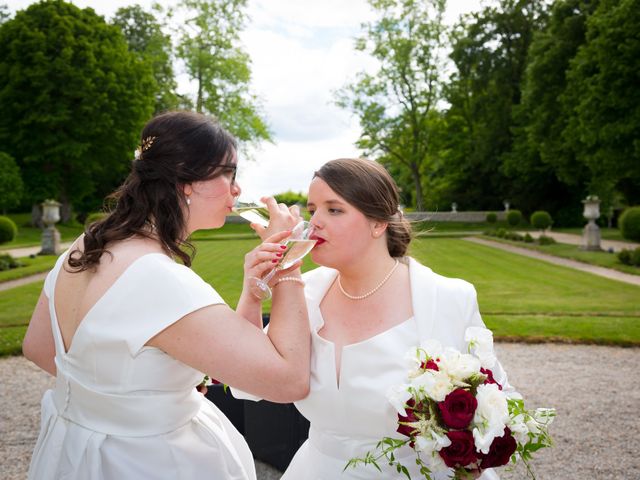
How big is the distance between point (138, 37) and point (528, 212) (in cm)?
3001

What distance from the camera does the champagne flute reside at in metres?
2.22

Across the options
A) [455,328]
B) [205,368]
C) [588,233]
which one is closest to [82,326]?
[205,368]

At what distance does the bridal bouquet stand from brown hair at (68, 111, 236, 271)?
968mm

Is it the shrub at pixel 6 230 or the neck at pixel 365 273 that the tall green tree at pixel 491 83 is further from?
the neck at pixel 365 273

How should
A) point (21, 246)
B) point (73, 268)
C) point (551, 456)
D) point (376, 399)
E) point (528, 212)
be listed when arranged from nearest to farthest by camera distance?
point (73, 268), point (376, 399), point (551, 456), point (21, 246), point (528, 212)

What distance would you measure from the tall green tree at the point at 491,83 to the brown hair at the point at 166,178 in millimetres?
38311

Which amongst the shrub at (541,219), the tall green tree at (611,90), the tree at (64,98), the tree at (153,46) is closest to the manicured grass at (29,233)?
the tree at (64,98)

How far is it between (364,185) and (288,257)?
0.53m

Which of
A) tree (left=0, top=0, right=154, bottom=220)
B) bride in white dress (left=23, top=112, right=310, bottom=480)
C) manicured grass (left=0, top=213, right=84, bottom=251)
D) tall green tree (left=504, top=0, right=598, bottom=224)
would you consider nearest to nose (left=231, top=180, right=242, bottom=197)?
bride in white dress (left=23, top=112, right=310, bottom=480)

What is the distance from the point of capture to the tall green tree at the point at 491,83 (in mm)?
40438

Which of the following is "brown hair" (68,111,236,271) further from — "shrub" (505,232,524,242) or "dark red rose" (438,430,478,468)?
"shrub" (505,232,524,242)

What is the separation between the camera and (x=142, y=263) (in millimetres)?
1997

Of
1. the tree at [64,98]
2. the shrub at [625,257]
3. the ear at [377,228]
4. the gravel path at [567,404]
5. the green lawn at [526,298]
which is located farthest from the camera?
the tree at [64,98]

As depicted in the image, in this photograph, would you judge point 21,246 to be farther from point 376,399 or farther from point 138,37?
point 376,399
